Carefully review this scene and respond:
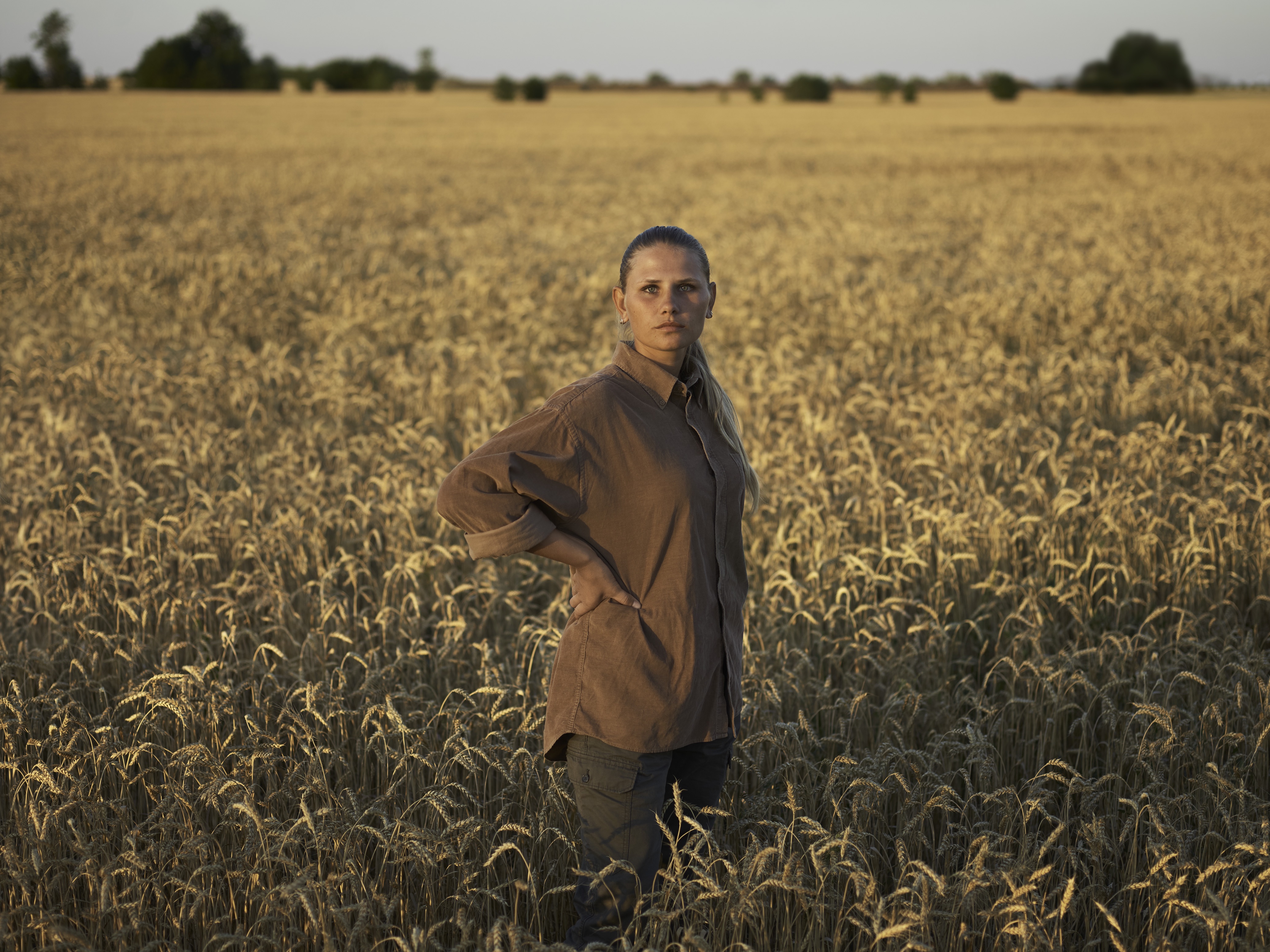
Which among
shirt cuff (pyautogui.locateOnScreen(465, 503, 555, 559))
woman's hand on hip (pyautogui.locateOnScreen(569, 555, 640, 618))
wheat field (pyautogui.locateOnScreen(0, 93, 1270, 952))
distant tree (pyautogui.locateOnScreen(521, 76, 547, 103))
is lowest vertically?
wheat field (pyautogui.locateOnScreen(0, 93, 1270, 952))

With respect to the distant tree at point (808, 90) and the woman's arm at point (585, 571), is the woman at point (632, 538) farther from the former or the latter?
the distant tree at point (808, 90)

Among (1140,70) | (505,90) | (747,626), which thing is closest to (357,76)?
(505,90)

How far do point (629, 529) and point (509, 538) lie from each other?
0.27 metres

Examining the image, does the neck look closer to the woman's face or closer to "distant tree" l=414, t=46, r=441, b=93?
the woman's face

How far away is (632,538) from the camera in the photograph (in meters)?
2.13

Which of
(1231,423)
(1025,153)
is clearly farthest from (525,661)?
(1025,153)

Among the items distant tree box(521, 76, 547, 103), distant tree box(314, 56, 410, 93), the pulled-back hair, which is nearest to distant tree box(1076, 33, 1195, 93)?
distant tree box(521, 76, 547, 103)

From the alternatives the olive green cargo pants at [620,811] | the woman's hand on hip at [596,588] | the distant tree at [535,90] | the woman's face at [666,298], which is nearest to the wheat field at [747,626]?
the olive green cargo pants at [620,811]

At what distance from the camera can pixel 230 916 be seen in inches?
96.3

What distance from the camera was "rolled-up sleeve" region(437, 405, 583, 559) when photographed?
2000 millimetres

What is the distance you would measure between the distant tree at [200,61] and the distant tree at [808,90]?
5491cm

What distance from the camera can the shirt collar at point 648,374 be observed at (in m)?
2.16

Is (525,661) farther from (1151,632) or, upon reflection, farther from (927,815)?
(1151,632)

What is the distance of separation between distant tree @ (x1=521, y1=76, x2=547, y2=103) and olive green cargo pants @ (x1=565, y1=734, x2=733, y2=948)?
84996mm
